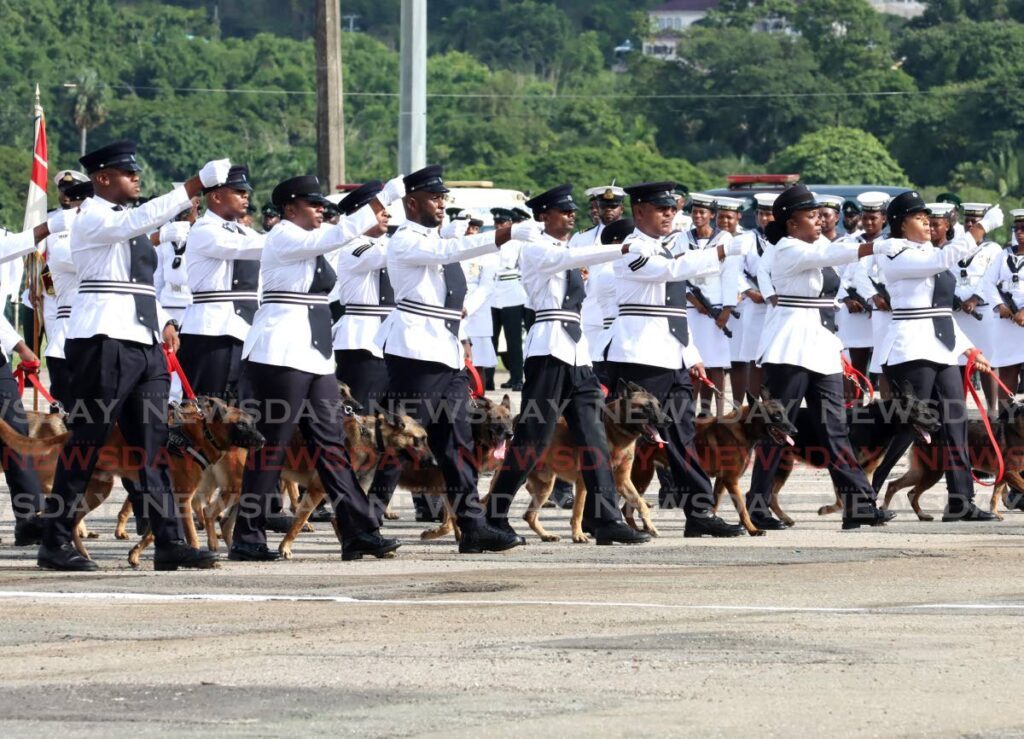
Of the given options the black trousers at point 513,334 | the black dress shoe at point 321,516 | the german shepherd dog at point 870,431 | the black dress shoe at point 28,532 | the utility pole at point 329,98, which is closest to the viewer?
the black dress shoe at point 28,532

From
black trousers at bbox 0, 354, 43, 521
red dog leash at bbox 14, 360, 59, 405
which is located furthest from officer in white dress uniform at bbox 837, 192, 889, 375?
black trousers at bbox 0, 354, 43, 521

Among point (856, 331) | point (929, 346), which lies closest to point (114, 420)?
point (929, 346)

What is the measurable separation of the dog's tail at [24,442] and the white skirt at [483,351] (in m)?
10.7

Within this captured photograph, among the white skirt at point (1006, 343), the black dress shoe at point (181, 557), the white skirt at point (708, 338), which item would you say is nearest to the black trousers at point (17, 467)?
the black dress shoe at point (181, 557)

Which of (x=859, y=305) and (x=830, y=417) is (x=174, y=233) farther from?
(x=859, y=305)

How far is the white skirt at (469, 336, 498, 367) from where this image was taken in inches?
907

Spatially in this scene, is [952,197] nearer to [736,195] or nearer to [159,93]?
[736,195]

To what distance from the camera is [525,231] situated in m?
12.3

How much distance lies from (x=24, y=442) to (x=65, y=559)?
988 millimetres

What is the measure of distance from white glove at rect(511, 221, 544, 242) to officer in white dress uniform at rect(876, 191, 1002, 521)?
261cm

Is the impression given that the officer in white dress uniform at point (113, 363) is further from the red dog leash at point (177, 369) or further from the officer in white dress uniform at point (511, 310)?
the officer in white dress uniform at point (511, 310)

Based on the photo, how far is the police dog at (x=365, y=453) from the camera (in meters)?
12.4

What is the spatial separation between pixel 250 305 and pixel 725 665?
5.54 metres

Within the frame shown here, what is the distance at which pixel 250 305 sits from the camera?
44.2 ft
